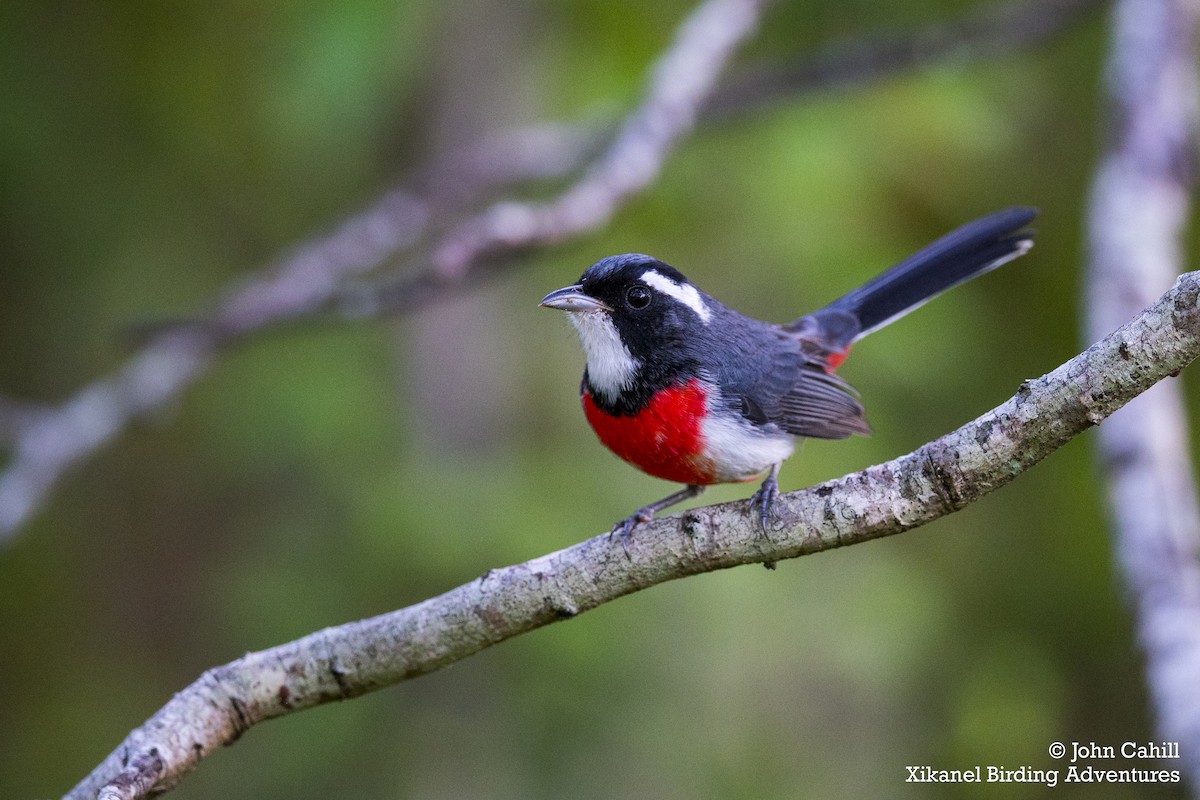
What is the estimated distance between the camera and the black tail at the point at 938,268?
14.8 ft

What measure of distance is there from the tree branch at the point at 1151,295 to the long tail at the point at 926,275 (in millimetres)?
310

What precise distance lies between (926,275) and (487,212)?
1886 millimetres

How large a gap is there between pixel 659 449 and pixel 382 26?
291 cm

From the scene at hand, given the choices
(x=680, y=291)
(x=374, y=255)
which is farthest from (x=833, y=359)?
(x=374, y=255)

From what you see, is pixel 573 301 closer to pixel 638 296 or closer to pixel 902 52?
pixel 638 296

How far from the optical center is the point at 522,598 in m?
2.77

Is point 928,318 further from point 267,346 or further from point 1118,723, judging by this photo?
point 267,346

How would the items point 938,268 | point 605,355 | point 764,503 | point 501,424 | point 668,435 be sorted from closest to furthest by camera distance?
point 764,503, point 668,435, point 605,355, point 938,268, point 501,424

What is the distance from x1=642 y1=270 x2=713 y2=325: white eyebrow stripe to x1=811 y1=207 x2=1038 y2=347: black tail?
83 centimetres

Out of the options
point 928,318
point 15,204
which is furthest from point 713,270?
point 15,204

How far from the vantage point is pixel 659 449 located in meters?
3.58

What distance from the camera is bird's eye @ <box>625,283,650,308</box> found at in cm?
384

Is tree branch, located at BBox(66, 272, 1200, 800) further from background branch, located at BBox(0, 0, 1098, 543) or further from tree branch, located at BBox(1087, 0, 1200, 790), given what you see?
background branch, located at BBox(0, 0, 1098, 543)

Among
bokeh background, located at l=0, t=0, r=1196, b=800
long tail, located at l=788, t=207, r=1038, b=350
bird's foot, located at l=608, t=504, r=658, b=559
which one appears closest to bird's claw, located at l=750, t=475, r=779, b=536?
bird's foot, located at l=608, t=504, r=658, b=559
